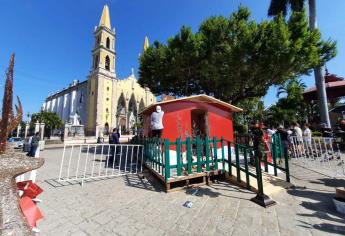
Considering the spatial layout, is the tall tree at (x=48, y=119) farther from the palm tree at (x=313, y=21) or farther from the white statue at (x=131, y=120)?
the palm tree at (x=313, y=21)

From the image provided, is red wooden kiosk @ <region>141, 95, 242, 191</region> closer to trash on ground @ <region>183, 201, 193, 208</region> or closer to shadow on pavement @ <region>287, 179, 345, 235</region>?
trash on ground @ <region>183, 201, 193, 208</region>

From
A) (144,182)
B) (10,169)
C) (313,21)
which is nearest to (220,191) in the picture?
(144,182)

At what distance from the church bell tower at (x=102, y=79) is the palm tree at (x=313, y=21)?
35.6 m

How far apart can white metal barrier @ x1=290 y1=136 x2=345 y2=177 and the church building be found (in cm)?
3027

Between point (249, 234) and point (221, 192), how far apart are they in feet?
5.98

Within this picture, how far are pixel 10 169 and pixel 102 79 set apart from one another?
144ft

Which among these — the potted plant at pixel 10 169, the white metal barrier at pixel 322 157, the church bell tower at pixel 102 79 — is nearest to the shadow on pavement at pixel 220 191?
the white metal barrier at pixel 322 157

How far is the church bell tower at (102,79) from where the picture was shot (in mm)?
40812

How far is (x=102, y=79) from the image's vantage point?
41.5 meters

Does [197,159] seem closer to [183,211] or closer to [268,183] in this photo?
[183,211]

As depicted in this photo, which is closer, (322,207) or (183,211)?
(183,211)

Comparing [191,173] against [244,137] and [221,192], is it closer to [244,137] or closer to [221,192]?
[221,192]

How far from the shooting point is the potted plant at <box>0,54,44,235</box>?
1.25 meters

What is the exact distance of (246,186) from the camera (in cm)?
488
